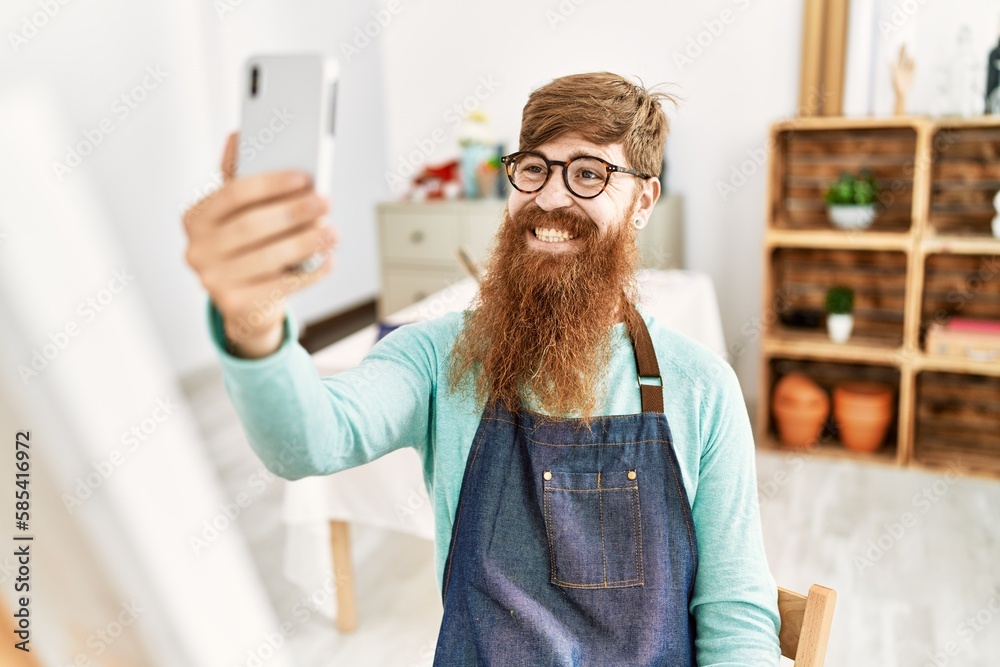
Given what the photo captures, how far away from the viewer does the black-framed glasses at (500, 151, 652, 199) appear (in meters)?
1.16

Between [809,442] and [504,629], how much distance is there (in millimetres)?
2688

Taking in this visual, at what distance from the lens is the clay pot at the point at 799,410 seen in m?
3.39

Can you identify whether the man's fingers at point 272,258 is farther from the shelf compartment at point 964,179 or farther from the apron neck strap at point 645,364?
the shelf compartment at point 964,179

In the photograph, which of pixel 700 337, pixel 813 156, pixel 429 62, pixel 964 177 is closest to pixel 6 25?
pixel 429 62

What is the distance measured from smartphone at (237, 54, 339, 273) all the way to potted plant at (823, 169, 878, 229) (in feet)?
9.60

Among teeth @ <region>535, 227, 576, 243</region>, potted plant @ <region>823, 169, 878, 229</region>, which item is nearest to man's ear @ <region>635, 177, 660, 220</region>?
teeth @ <region>535, 227, 576, 243</region>

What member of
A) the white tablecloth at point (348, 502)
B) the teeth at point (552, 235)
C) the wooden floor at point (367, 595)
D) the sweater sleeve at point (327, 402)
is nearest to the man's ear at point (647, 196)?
the teeth at point (552, 235)

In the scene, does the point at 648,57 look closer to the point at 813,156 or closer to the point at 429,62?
the point at 813,156

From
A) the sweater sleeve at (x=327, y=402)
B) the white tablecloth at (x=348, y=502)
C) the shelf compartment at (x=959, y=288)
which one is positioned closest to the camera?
the sweater sleeve at (x=327, y=402)

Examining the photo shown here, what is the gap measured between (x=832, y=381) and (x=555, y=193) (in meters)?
2.87

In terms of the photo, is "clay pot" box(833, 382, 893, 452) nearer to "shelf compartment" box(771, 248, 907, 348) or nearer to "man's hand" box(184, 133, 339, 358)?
"shelf compartment" box(771, 248, 907, 348)

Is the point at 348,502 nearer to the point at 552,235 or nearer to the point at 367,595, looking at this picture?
the point at 367,595

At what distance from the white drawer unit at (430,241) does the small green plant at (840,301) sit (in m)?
0.75

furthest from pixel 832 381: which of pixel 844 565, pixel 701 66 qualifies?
pixel 701 66
